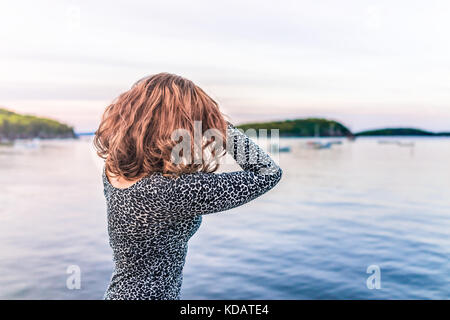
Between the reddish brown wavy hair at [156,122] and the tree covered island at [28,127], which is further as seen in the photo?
the tree covered island at [28,127]

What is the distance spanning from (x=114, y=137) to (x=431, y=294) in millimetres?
12545

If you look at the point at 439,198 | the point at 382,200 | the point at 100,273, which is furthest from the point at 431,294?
the point at 439,198

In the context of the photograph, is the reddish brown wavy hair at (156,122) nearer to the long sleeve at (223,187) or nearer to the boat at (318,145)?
the long sleeve at (223,187)

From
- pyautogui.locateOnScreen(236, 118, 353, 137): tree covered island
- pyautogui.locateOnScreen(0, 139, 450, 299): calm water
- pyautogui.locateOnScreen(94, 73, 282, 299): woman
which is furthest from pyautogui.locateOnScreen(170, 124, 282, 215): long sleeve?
pyautogui.locateOnScreen(236, 118, 353, 137): tree covered island

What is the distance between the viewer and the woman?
61.2 inches

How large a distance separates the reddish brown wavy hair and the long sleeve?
5 cm

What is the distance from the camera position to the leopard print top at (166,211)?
1.58 metres

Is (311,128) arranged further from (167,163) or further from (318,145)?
(167,163)

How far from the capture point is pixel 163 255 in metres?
1.78

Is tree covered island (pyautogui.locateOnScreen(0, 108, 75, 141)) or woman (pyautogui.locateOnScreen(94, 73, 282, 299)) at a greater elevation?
tree covered island (pyautogui.locateOnScreen(0, 108, 75, 141))

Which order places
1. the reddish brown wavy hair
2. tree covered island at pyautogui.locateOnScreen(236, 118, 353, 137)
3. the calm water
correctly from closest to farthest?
the reddish brown wavy hair → the calm water → tree covered island at pyautogui.locateOnScreen(236, 118, 353, 137)

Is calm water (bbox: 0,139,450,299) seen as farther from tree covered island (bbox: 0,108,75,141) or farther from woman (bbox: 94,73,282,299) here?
tree covered island (bbox: 0,108,75,141)

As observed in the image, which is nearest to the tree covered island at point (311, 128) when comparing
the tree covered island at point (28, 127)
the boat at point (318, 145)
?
the boat at point (318, 145)
